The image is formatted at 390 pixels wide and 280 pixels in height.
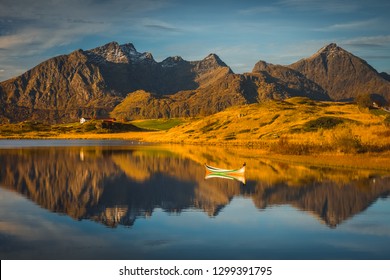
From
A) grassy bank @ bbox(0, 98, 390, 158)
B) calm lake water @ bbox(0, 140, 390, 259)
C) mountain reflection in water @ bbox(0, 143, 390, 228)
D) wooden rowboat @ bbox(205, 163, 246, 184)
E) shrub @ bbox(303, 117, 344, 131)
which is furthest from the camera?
shrub @ bbox(303, 117, 344, 131)

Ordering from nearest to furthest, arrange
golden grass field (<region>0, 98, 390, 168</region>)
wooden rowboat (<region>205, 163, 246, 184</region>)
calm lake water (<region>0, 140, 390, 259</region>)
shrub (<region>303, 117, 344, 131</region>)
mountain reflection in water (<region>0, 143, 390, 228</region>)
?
calm lake water (<region>0, 140, 390, 259</region>) < mountain reflection in water (<region>0, 143, 390, 228</region>) < wooden rowboat (<region>205, 163, 246, 184</region>) < golden grass field (<region>0, 98, 390, 168</region>) < shrub (<region>303, 117, 344, 131</region>)

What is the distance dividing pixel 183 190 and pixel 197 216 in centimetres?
1549

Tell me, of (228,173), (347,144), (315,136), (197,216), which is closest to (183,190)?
(228,173)

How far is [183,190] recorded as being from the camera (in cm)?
5553

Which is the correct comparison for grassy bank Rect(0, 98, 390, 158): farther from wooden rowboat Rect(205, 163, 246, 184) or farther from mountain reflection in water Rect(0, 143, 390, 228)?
wooden rowboat Rect(205, 163, 246, 184)

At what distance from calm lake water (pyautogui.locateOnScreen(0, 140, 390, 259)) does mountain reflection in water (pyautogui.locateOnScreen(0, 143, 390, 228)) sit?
11 centimetres

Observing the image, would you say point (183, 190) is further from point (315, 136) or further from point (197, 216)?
point (315, 136)

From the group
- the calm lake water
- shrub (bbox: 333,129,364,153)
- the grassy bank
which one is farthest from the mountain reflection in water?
the grassy bank

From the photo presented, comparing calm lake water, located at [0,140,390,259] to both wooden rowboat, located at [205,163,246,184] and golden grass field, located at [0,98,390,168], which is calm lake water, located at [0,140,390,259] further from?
golden grass field, located at [0,98,390,168]

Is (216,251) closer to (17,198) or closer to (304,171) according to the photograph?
(17,198)

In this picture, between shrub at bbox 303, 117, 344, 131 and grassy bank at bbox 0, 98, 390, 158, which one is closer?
grassy bank at bbox 0, 98, 390, 158

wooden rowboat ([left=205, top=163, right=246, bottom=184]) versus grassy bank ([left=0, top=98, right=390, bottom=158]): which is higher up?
grassy bank ([left=0, top=98, right=390, bottom=158])

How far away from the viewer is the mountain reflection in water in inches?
1690

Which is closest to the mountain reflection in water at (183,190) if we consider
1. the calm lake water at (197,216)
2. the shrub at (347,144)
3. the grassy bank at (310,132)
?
the calm lake water at (197,216)
